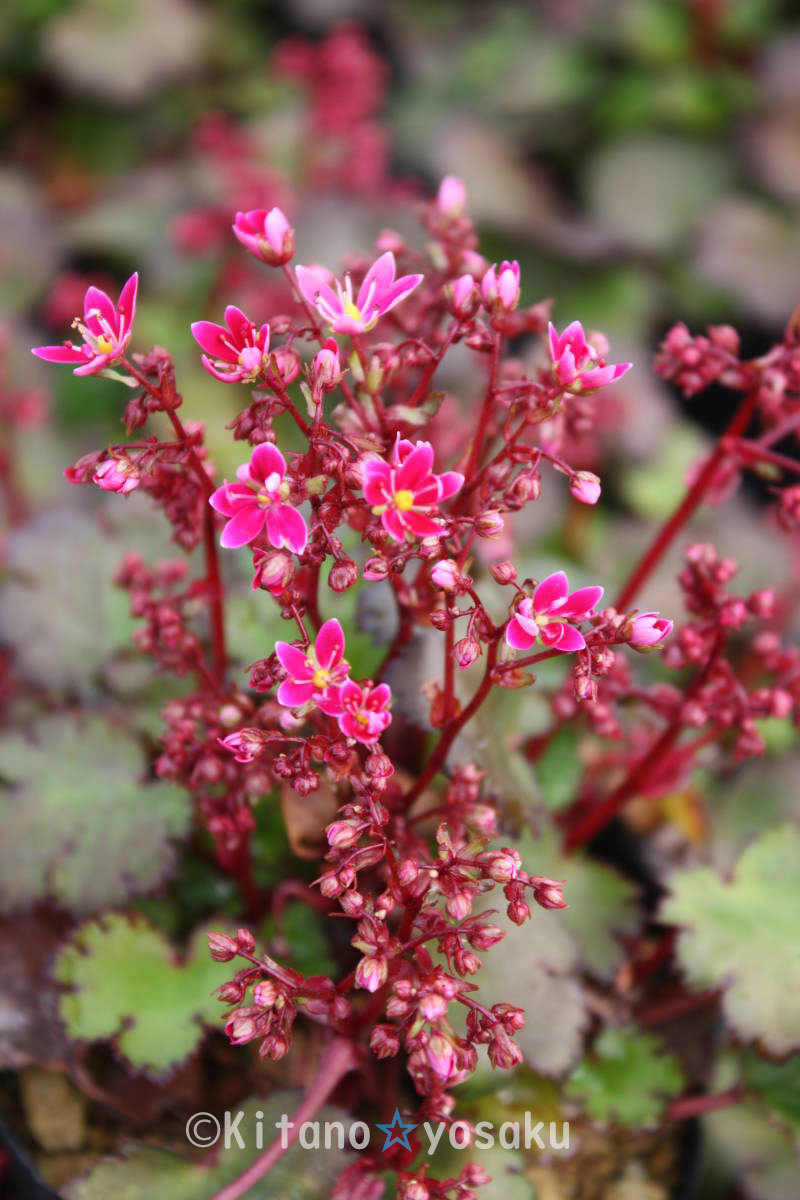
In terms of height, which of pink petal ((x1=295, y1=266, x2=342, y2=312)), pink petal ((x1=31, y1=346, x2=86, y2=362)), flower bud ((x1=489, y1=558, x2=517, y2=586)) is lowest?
pink petal ((x1=31, y1=346, x2=86, y2=362))

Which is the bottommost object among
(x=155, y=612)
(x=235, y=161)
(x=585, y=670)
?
(x=235, y=161)

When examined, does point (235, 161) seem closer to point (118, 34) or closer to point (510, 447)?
point (118, 34)

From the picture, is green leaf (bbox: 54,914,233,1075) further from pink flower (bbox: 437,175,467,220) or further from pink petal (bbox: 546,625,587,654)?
pink flower (bbox: 437,175,467,220)

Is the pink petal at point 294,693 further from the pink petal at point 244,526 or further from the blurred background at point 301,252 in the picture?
the blurred background at point 301,252

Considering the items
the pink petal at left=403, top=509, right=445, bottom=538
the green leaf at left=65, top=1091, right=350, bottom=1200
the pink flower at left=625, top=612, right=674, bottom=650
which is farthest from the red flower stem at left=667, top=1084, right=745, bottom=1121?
the pink petal at left=403, top=509, right=445, bottom=538

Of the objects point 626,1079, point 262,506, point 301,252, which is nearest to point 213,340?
point 262,506

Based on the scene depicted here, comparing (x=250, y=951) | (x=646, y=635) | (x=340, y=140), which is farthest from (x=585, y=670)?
(x=340, y=140)
